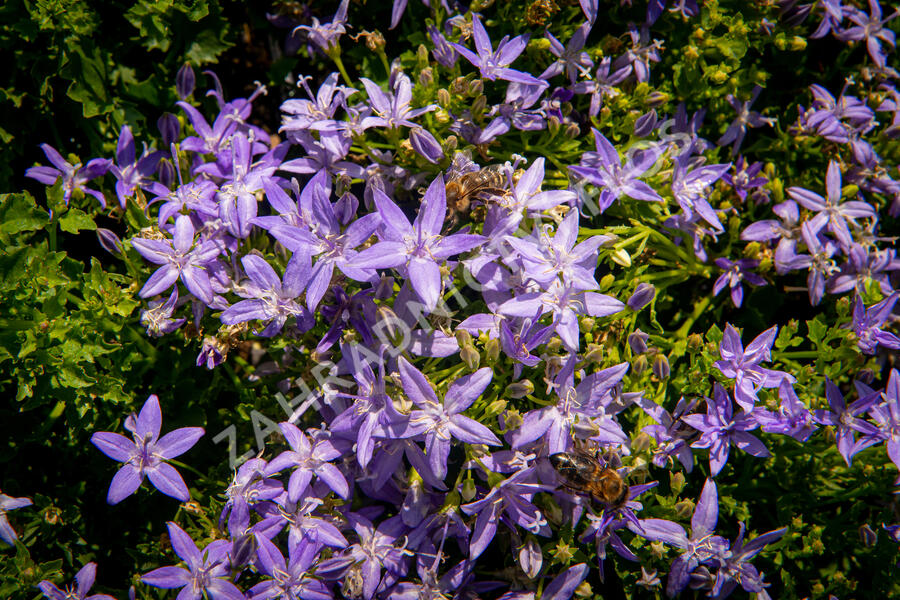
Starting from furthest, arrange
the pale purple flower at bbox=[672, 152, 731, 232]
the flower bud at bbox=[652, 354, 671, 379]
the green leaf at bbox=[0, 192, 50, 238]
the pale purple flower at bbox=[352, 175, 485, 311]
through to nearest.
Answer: the pale purple flower at bbox=[672, 152, 731, 232], the flower bud at bbox=[652, 354, 671, 379], the green leaf at bbox=[0, 192, 50, 238], the pale purple flower at bbox=[352, 175, 485, 311]

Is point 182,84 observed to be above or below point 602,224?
above

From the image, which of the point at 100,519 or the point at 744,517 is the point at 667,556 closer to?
the point at 744,517

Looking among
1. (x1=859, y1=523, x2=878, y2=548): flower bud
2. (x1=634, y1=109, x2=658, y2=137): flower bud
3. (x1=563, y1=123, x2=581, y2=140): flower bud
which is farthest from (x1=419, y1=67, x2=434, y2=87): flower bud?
(x1=859, y1=523, x2=878, y2=548): flower bud

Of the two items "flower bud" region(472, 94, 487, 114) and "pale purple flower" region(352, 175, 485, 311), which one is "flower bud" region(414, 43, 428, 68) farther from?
"pale purple flower" region(352, 175, 485, 311)

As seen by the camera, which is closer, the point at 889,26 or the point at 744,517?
the point at 744,517

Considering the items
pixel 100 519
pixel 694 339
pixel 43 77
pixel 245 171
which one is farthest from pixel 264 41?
pixel 694 339

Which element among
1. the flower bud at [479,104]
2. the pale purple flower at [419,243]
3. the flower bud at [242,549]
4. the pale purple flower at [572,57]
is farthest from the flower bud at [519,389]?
the pale purple flower at [572,57]
